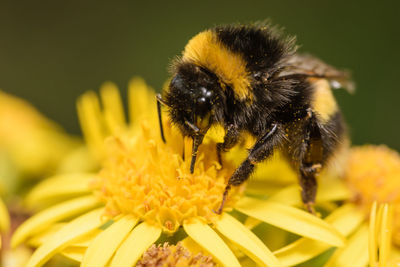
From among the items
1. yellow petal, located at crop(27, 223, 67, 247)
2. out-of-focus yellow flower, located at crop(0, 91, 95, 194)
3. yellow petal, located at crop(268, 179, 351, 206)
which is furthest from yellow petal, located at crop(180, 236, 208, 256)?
out-of-focus yellow flower, located at crop(0, 91, 95, 194)

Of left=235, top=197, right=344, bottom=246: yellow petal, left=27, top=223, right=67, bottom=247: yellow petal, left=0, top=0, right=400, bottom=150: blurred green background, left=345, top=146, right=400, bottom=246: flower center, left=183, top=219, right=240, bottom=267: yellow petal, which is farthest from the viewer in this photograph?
left=0, top=0, right=400, bottom=150: blurred green background

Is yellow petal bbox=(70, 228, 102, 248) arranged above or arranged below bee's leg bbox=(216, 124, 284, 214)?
below

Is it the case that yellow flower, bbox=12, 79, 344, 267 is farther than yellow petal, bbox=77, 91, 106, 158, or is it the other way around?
yellow petal, bbox=77, 91, 106, 158

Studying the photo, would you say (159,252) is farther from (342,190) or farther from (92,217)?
(342,190)

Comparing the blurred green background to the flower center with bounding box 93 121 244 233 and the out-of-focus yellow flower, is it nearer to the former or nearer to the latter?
the out-of-focus yellow flower

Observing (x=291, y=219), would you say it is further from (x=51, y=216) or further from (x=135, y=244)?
(x=51, y=216)

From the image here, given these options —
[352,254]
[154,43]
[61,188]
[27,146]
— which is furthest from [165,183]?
[154,43]

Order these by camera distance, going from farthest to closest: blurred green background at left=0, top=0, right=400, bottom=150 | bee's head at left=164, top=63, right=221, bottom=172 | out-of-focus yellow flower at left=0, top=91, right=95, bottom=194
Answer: blurred green background at left=0, top=0, right=400, bottom=150 → out-of-focus yellow flower at left=0, top=91, right=95, bottom=194 → bee's head at left=164, top=63, right=221, bottom=172
